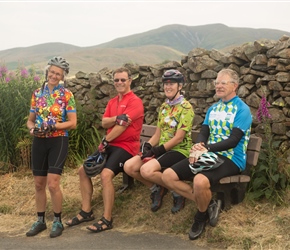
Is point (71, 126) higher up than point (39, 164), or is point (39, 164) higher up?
point (71, 126)

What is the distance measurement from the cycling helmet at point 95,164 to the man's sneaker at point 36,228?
0.79m

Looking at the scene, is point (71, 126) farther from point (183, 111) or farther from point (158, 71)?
point (158, 71)

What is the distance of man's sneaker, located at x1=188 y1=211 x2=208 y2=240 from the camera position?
4426mm

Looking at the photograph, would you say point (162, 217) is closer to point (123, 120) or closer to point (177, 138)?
point (177, 138)

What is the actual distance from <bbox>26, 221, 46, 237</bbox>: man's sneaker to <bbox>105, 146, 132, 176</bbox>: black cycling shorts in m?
1.01

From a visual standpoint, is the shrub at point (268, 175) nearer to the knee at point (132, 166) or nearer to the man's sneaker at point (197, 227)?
the man's sneaker at point (197, 227)

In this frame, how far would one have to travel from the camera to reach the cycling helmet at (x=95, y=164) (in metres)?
4.97

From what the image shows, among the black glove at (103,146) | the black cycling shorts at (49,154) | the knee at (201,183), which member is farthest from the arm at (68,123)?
the knee at (201,183)

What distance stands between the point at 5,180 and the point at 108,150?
2.76 m

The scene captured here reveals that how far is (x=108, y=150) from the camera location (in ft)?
17.1

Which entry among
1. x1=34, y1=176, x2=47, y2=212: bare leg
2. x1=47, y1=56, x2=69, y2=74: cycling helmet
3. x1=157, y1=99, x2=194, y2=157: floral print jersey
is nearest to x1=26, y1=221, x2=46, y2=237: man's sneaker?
x1=34, y1=176, x2=47, y2=212: bare leg

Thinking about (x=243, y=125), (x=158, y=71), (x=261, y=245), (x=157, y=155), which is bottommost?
(x=261, y=245)

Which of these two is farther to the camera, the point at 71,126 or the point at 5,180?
the point at 5,180

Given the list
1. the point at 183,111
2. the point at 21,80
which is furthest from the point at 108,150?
the point at 21,80
